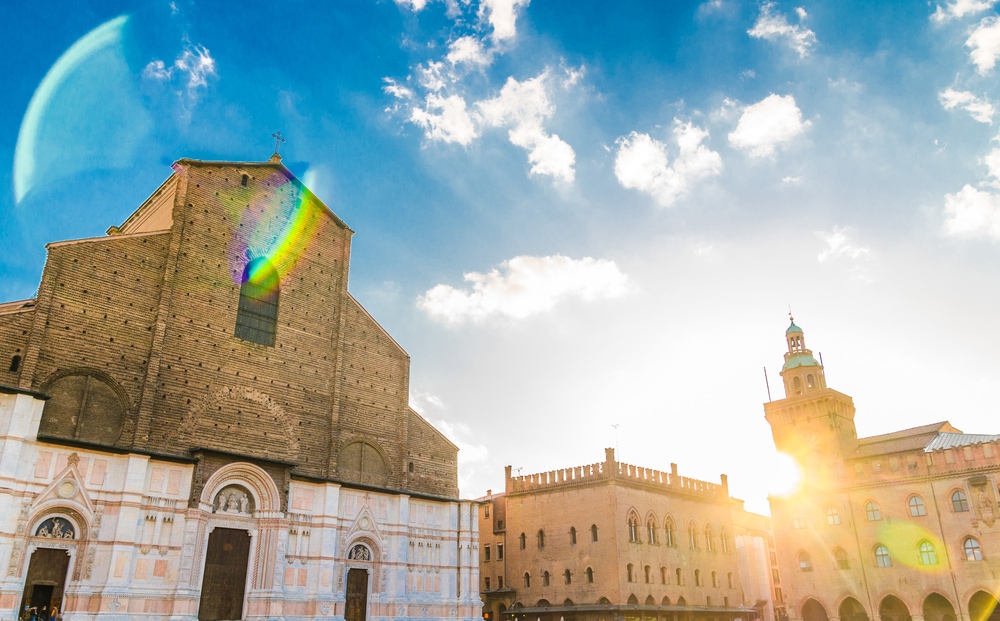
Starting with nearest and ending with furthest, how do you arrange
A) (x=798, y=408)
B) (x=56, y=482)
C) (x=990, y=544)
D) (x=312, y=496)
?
(x=56, y=482) < (x=312, y=496) < (x=990, y=544) < (x=798, y=408)

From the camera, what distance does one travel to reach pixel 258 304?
2284cm

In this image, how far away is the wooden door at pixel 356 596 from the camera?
21359mm

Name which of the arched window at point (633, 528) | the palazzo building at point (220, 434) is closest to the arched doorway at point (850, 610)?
the arched window at point (633, 528)

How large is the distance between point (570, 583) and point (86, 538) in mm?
21976

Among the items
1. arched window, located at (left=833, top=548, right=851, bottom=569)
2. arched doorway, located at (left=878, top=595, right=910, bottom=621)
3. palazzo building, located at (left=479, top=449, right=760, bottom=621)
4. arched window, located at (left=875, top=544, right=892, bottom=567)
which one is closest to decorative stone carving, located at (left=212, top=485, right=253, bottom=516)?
palazzo building, located at (left=479, top=449, right=760, bottom=621)

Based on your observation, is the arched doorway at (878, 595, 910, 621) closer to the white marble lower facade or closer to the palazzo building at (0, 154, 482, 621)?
the white marble lower facade

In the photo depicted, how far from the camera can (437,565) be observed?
935 inches

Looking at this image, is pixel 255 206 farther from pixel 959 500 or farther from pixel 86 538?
pixel 959 500

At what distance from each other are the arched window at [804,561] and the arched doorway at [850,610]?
7.40 ft

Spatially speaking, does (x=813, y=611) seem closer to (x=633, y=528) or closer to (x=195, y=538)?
(x=633, y=528)

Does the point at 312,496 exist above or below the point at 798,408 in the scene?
below

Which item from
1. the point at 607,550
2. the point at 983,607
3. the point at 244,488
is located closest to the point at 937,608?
the point at 983,607

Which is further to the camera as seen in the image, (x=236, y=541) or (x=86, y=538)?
(x=236, y=541)

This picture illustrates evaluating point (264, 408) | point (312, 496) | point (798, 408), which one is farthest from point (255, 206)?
point (798, 408)
